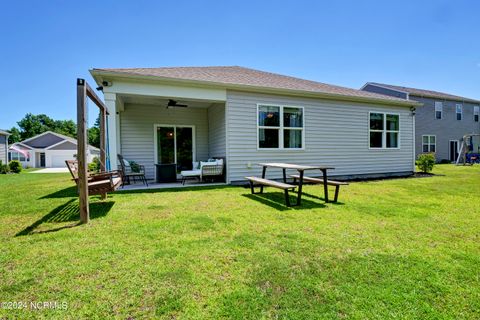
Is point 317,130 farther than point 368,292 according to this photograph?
Yes

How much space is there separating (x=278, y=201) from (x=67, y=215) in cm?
425

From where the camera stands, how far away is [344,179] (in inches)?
381

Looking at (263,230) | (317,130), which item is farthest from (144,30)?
(263,230)

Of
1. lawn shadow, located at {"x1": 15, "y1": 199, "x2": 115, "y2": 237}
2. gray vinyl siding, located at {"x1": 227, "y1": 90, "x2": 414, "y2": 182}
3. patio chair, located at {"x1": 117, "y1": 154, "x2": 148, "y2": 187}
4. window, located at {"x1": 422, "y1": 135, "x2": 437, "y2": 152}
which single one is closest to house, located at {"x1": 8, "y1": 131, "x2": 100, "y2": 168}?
patio chair, located at {"x1": 117, "y1": 154, "x2": 148, "y2": 187}

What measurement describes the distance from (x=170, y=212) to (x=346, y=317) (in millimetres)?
3559

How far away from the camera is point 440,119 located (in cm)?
2177

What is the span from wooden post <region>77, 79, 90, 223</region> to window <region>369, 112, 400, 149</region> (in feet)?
34.0

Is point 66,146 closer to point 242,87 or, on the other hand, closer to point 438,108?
point 242,87

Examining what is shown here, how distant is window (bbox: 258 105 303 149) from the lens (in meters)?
8.45

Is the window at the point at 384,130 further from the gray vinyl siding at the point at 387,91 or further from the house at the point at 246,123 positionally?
the gray vinyl siding at the point at 387,91

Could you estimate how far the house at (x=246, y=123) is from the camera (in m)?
7.47

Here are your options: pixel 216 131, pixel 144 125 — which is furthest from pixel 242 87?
pixel 144 125

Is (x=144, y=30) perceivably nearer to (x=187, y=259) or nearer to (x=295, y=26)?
(x=295, y=26)

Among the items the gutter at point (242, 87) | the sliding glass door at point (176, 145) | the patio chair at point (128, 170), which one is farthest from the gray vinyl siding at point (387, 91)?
the patio chair at point (128, 170)
